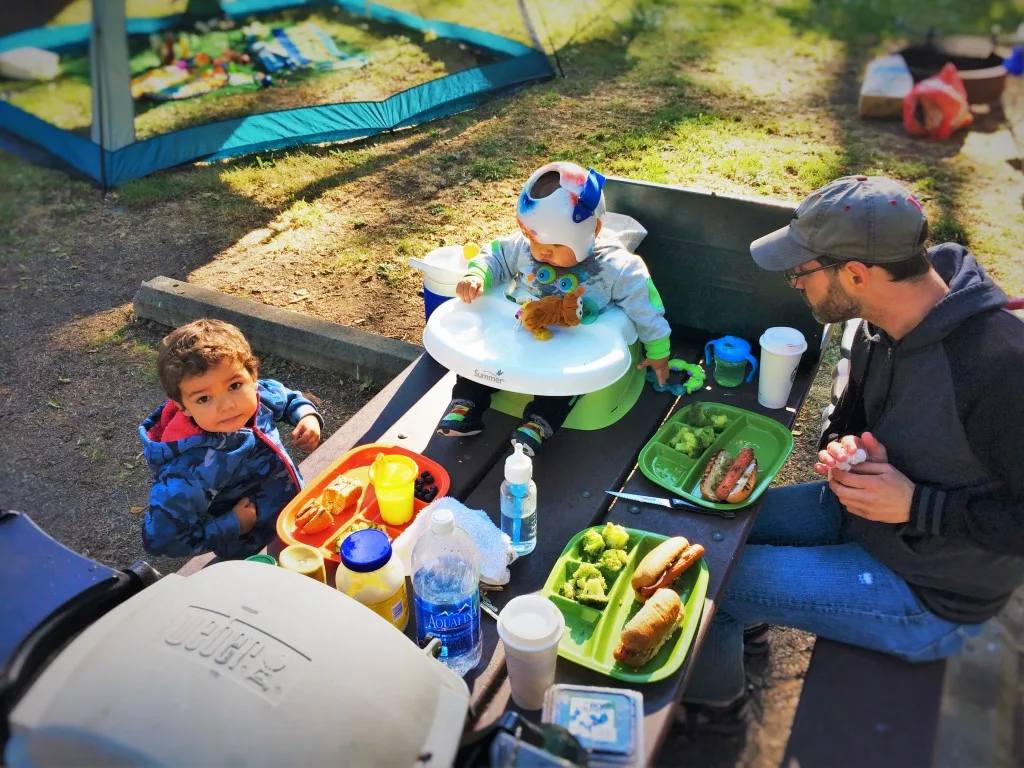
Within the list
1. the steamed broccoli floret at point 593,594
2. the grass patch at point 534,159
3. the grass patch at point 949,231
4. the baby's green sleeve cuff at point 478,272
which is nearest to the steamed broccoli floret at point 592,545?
the steamed broccoli floret at point 593,594

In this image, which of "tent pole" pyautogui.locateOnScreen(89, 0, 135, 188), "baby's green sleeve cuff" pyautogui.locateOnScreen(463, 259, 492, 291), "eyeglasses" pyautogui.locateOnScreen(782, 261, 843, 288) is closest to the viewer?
"eyeglasses" pyautogui.locateOnScreen(782, 261, 843, 288)

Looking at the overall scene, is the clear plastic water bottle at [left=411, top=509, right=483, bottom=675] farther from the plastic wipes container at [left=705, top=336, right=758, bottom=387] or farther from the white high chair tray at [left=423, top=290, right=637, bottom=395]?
the plastic wipes container at [left=705, top=336, right=758, bottom=387]

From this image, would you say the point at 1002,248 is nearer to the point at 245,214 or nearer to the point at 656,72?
the point at 656,72

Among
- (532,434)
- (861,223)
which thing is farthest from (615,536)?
(861,223)

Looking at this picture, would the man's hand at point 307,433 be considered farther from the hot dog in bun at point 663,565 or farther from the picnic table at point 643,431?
the hot dog in bun at point 663,565

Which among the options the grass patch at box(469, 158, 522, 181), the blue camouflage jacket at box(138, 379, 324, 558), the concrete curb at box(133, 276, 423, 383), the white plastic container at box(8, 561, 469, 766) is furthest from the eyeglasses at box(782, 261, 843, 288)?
the grass patch at box(469, 158, 522, 181)

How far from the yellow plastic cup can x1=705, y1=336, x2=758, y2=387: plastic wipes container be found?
3.82ft

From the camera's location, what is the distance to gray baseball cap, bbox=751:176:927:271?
1962 millimetres

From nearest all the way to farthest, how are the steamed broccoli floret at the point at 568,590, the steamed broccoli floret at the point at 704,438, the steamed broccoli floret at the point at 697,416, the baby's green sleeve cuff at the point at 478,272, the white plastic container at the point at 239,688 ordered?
the white plastic container at the point at 239,688, the steamed broccoli floret at the point at 568,590, the steamed broccoli floret at the point at 704,438, the steamed broccoli floret at the point at 697,416, the baby's green sleeve cuff at the point at 478,272

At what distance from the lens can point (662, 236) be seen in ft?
9.83

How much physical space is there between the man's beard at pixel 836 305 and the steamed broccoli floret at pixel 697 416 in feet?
1.81

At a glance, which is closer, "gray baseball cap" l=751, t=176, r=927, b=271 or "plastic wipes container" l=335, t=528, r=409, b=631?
"plastic wipes container" l=335, t=528, r=409, b=631

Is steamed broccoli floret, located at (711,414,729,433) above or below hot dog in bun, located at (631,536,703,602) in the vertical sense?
below

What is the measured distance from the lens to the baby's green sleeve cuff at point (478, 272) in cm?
272
